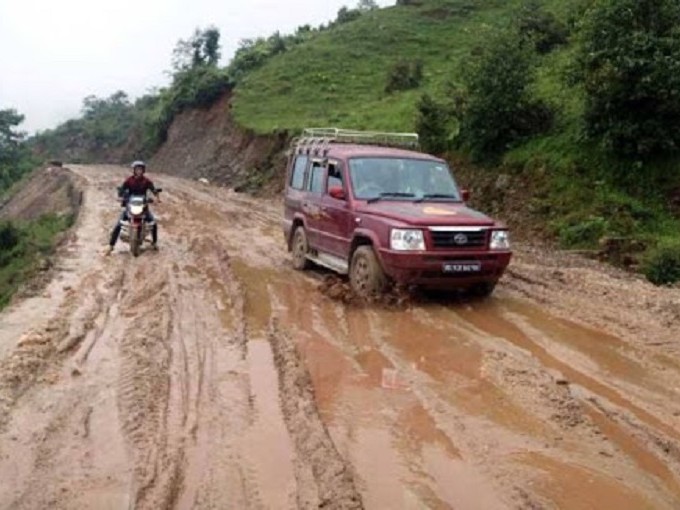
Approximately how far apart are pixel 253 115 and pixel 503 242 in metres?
31.2

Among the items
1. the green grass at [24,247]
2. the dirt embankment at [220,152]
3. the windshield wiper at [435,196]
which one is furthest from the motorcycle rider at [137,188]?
the dirt embankment at [220,152]

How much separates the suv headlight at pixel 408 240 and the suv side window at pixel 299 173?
344 cm

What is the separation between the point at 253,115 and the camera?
131 ft

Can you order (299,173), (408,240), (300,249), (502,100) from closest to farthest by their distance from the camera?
(408,240)
(300,249)
(299,173)
(502,100)

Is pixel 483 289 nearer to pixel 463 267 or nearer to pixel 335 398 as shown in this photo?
pixel 463 267

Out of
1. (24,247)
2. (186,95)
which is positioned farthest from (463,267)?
(186,95)

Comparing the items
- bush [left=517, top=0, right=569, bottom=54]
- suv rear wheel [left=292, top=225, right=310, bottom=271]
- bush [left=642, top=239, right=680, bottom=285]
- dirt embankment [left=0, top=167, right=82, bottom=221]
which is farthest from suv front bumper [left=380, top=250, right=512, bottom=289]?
dirt embankment [left=0, top=167, right=82, bottom=221]

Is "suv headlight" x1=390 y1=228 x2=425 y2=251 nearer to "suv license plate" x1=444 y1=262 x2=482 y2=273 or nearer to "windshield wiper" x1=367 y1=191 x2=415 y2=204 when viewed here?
"suv license plate" x1=444 y1=262 x2=482 y2=273

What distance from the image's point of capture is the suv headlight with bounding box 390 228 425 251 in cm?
968

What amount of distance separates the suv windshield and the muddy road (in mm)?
1488

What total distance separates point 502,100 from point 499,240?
8732 millimetres

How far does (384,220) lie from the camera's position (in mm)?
10055

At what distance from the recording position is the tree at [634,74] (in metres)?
14.6

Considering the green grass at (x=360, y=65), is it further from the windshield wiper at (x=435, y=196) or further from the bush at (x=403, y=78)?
the windshield wiper at (x=435, y=196)
